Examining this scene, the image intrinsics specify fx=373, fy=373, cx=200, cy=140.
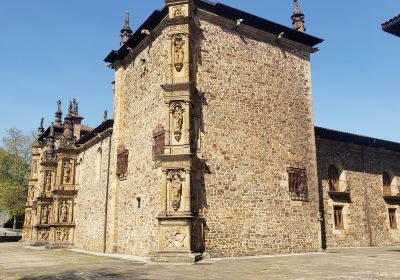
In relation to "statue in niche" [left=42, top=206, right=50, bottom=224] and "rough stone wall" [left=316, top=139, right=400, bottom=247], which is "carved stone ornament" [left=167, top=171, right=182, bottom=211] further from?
"statue in niche" [left=42, top=206, right=50, bottom=224]

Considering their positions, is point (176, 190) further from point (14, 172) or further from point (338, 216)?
point (14, 172)

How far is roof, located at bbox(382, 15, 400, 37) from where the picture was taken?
12.5 m

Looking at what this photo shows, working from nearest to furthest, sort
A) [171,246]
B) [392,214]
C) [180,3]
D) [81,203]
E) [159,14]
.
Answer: [171,246]
[180,3]
[159,14]
[392,214]
[81,203]

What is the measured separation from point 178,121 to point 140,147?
4.39 m

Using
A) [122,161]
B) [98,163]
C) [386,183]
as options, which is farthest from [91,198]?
[386,183]

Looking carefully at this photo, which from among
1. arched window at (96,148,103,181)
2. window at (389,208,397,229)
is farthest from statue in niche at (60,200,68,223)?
window at (389,208,397,229)

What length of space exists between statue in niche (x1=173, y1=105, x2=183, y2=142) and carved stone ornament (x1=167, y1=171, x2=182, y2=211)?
140cm

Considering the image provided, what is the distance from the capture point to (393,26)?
41.7ft

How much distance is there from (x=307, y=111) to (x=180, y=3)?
8861 millimetres

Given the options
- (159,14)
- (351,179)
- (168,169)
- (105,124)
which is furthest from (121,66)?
(351,179)

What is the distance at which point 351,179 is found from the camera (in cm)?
2347

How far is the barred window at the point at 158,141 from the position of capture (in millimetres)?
15883

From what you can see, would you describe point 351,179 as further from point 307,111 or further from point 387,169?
point 307,111

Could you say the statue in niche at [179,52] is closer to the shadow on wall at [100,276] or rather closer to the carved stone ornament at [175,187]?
the carved stone ornament at [175,187]
